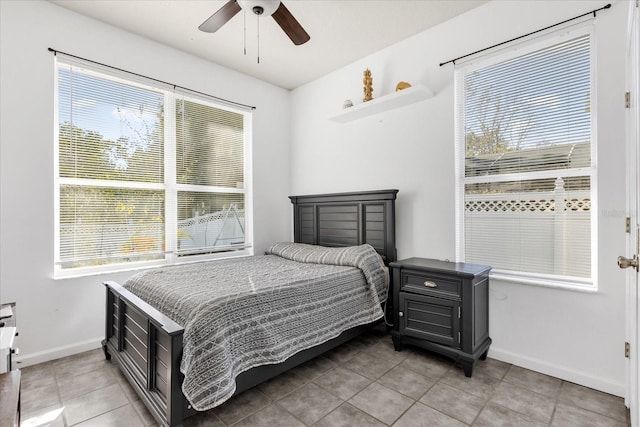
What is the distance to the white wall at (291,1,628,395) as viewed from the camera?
2014mm

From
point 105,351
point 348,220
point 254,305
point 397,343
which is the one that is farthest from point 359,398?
point 105,351

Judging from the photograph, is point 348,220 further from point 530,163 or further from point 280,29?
point 280,29

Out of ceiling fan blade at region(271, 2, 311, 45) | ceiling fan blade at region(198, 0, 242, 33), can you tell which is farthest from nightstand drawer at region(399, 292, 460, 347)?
ceiling fan blade at region(198, 0, 242, 33)

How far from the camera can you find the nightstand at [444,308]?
224cm

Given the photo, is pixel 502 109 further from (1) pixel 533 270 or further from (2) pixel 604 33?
(1) pixel 533 270

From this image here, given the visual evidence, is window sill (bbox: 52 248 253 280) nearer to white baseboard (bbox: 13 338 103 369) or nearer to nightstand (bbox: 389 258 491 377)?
white baseboard (bbox: 13 338 103 369)

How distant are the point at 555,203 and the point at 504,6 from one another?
1577mm

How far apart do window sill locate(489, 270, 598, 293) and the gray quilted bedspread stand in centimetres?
94

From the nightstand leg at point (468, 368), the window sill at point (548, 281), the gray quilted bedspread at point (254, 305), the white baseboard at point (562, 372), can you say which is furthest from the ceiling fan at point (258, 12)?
the white baseboard at point (562, 372)

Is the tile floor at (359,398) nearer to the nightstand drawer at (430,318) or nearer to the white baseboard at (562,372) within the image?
the white baseboard at (562,372)

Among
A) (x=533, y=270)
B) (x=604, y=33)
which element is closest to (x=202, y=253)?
(x=533, y=270)

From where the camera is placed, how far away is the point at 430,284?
7.97 feet

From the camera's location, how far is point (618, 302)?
199 centimetres

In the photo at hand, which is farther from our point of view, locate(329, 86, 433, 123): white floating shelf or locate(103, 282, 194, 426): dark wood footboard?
locate(329, 86, 433, 123): white floating shelf
